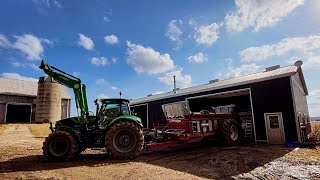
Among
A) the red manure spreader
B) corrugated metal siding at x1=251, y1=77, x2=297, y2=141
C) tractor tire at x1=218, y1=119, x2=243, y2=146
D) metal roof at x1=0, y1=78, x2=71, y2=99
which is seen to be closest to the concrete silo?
metal roof at x1=0, y1=78, x2=71, y2=99

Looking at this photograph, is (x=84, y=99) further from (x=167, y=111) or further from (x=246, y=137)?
(x=246, y=137)

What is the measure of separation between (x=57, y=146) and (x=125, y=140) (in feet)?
8.66

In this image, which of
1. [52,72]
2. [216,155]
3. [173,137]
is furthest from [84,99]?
[216,155]

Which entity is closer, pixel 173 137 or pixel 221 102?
pixel 173 137

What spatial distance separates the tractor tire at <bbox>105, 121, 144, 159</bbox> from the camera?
9219 mm

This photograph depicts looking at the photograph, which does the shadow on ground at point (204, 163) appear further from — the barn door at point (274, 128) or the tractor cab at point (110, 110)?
the barn door at point (274, 128)

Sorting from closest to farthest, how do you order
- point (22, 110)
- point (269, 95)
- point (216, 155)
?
point (216, 155) → point (269, 95) → point (22, 110)

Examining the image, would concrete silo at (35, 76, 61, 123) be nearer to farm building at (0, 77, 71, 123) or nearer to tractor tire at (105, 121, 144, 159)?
farm building at (0, 77, 71, 123)

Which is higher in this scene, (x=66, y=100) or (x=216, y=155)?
(x=66, y=100)

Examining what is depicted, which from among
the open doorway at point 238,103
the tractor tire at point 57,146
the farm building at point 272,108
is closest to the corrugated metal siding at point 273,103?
the farm building at point 272,108

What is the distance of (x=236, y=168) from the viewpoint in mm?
7617

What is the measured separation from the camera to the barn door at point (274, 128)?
1357 cm

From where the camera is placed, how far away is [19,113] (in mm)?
30844

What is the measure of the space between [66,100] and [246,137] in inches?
1079
